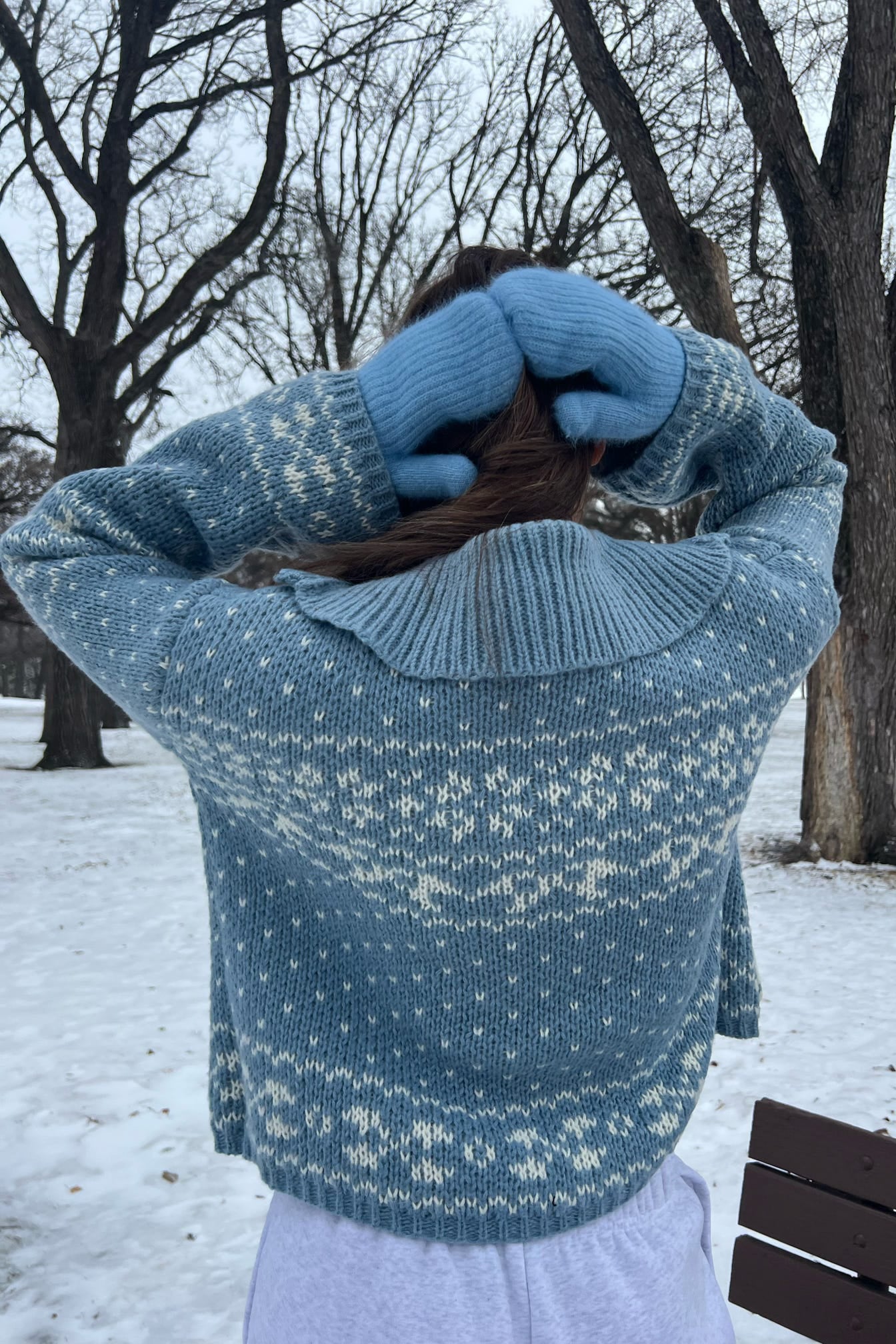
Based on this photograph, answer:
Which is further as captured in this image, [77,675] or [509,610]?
[77,675]

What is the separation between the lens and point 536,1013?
0.95 m

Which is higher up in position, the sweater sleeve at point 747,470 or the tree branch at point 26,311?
the tree branch at point 26,311

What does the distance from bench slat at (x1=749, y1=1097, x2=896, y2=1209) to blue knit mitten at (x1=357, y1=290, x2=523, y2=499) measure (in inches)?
66.8

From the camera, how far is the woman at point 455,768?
2.86 ft

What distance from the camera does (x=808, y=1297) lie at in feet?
6.92

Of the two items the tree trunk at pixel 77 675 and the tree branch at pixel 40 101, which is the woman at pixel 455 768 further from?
the tree branch at pixel 40 101

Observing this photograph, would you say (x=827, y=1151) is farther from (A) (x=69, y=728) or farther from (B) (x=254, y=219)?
(A) (x=69, y=728)

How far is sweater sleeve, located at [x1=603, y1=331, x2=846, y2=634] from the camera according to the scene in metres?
1.05

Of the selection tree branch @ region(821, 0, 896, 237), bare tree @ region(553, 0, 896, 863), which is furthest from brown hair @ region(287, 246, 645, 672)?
tree branch @ region(821, 0, 896, 237)

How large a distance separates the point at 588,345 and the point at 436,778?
0.42m

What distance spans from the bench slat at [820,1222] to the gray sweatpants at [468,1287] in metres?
1.21

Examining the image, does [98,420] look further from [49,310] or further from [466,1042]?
[466,1042]

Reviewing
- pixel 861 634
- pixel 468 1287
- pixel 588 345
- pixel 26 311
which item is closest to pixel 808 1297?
pixel 468 1287

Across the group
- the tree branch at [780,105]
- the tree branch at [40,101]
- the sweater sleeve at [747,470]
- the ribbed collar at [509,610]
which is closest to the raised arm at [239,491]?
the ribbed collar at [509,610]
